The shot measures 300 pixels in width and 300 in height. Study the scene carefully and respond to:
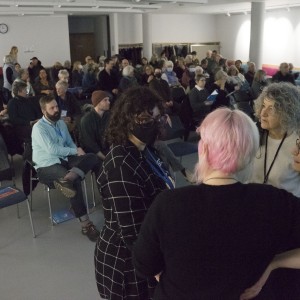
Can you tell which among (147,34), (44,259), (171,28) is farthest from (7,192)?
(171,28)

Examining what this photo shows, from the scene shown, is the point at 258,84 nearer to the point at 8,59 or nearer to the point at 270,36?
the point at 8,59

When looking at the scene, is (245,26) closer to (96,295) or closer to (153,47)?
(153,47)

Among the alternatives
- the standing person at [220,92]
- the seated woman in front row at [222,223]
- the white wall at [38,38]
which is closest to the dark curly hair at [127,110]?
the seated woman in front row at [222,223]

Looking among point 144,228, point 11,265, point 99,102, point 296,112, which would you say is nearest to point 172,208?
point 144,228

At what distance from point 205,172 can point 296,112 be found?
3.91ft

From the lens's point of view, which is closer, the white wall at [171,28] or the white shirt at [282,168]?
the white shirt at [282,168]

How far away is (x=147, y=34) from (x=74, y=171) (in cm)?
1136

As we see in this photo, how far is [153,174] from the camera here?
1.51m

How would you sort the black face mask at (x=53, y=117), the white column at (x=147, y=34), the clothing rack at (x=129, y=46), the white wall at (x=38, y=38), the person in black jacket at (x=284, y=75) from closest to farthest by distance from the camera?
1. the black face mask at (x=53, y=117)
2. the person in black jacket at (x=284, y=75)
3. the white wall at (x=38, y=38)
4. the white column at (x=147, y=34)
5. the clothing rack at (x=129, y=46)

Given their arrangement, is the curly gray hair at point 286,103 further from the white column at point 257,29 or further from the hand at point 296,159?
the white column at point 257,29

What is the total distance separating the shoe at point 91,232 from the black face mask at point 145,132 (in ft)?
6.25

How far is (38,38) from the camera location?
12859 millimetres

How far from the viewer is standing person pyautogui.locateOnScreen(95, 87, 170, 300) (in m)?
1.40

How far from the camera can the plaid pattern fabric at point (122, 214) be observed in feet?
4.59
